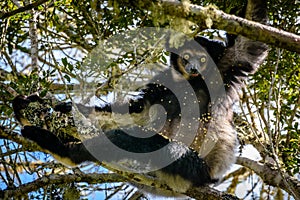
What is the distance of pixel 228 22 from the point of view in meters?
2.67

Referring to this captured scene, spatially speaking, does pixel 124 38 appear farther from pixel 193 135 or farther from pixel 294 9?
pixel 294 9

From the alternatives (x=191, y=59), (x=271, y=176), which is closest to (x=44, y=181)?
(x=191, y=59)

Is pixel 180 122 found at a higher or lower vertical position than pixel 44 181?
higher

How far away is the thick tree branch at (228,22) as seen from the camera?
2.64m

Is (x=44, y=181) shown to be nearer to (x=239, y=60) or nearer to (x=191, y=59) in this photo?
(x=191, y=59)

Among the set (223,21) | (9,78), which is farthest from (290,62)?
(9,78)

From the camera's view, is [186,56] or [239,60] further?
[186,56]

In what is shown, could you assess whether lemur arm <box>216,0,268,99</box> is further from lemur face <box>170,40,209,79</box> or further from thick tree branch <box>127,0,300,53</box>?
thick tree branch <box>127,0,300,53</box>

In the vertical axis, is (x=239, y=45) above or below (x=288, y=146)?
above

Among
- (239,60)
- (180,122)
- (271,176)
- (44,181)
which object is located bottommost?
(271,176)

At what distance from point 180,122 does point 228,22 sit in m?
2.73

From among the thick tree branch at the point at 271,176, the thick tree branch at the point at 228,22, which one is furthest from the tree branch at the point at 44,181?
the thick tree branch at the point at 228,22

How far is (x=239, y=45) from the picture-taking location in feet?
16.6

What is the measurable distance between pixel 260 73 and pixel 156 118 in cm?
129
